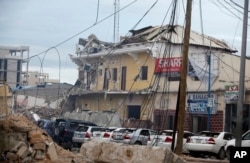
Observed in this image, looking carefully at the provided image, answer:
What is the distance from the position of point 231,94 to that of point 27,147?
19168 millimetres

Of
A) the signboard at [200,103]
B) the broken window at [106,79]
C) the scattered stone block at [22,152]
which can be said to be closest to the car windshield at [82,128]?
the signboard at [200,103]

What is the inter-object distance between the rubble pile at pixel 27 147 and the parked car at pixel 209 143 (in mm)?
9787

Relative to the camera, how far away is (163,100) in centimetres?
3969

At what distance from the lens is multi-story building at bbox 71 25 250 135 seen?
34250mm

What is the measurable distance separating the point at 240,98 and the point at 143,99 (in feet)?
84.4

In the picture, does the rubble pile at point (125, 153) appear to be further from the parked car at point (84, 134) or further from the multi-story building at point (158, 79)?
the multi-story building at point (158, 79)

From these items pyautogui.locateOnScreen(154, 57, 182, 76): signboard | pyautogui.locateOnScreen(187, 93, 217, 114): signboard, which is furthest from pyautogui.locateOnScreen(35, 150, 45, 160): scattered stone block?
pyautogui.locateOnScreen(154, 57, 182, 76): signboard

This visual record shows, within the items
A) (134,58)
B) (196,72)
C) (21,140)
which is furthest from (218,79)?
(21,140)

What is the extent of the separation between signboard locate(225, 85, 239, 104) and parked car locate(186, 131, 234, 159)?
7.48 meters

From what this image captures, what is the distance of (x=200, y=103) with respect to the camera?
3516 centimetres

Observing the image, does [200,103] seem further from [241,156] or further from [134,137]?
[241,156]

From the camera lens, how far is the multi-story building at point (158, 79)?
3425 cm

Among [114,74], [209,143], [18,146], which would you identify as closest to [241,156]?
[18,146]

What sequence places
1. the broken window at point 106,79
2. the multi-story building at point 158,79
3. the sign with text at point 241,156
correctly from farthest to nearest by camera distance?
the broken window at point 106,79 → the multi-story building at point 158,79 → the sign with text at point 241,156
